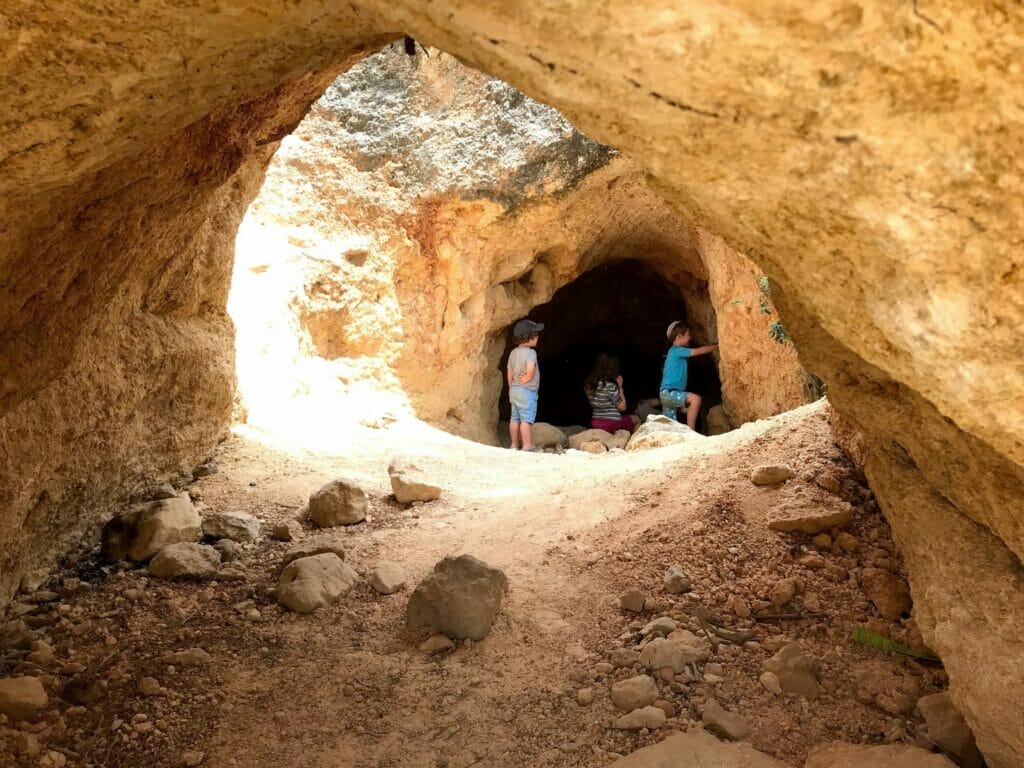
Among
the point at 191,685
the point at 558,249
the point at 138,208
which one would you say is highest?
the point at 558,249

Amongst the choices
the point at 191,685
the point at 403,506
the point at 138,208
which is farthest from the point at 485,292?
the point at 191,685

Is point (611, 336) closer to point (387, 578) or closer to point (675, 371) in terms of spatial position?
point (675, 371)

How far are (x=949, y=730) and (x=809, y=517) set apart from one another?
93cm

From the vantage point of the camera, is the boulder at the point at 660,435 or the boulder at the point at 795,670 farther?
the boulder at the point at 660,435

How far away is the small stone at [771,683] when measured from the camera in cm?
210

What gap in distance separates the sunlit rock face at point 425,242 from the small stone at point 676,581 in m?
3.40

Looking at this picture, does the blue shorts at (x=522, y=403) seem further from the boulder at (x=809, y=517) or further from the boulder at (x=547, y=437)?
the boulder at (x=809, y=517)

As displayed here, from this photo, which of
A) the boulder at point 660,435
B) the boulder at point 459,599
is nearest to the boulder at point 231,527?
the boulder at point 459,599

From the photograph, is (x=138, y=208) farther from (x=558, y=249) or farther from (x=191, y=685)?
(x=558, y=249)

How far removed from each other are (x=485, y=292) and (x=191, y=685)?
5.83 meters

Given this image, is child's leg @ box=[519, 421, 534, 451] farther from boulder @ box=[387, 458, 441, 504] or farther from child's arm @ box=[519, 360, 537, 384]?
boulder @ box=[387, 458, 441, 504]

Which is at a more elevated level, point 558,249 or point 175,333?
point 558,249

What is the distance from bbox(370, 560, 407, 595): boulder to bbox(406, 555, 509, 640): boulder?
24 cm

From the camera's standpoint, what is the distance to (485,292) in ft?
25.3
